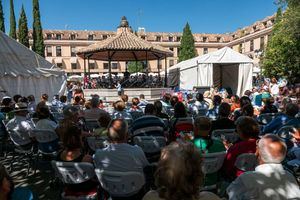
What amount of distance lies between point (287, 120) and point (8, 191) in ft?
15.0

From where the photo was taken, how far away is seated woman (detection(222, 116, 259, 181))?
11.6 ft

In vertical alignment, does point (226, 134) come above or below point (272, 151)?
below

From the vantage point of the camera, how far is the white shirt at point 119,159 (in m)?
3.25

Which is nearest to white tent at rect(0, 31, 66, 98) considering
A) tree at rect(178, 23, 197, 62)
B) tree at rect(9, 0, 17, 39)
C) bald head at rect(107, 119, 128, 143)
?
bald head at rect(107, 119, 128, 143)

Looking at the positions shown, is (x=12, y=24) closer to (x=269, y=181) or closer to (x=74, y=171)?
(x=74, y=171)

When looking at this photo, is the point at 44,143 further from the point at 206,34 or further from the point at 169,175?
the point at 206,34

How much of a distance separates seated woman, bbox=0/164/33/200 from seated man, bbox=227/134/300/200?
1.63m

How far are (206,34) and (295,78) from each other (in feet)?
158

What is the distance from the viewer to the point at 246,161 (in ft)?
11.0

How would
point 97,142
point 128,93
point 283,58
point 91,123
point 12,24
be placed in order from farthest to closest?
1. point 12,24
2. point 283,58
3. point 128,93
4. point 91,123
5. point 97,142

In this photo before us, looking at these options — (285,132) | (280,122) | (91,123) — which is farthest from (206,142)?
(91,123)

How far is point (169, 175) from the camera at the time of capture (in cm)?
Answer: 182

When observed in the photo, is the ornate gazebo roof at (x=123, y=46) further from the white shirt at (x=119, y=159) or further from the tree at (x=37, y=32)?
the tree at (x=37, y=32)

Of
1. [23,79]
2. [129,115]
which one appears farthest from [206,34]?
[129,115]
